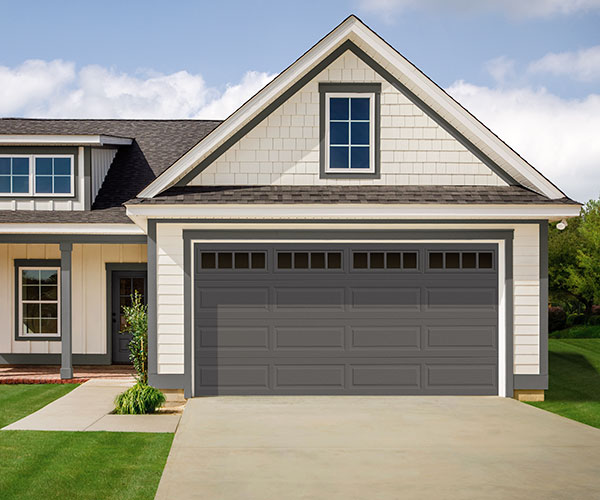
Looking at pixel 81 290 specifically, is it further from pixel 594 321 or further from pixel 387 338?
pixel 594 321

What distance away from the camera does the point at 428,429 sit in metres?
9.44

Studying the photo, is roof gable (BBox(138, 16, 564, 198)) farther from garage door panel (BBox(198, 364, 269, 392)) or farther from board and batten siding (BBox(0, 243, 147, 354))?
board and batten siding (BBox(0, 243, 147, 354))

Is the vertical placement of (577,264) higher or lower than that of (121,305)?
higher

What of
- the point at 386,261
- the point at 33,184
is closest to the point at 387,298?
the point at 386,261

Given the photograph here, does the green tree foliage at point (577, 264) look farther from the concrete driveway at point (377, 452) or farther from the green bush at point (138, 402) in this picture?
the green bush at point (138, 402)

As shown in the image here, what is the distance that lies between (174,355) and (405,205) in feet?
15.5

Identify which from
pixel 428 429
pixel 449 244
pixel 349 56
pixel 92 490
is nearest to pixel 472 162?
pixel 449 244

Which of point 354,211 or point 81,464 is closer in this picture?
point 81,464

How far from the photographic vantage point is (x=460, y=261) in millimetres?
12258

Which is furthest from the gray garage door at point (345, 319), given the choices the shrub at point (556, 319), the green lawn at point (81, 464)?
the shrub at point (556, 319)

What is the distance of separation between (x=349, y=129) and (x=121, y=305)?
7.42 meters

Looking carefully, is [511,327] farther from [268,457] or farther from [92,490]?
[92,490]

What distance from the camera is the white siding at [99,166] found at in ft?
51.4

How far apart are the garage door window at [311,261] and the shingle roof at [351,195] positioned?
40.9 inches
